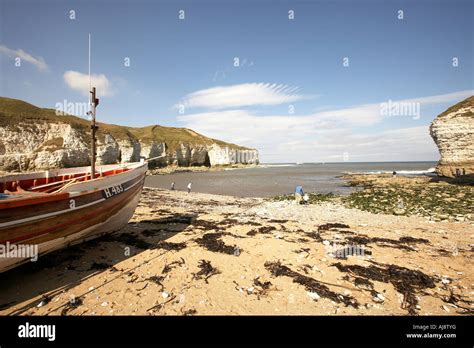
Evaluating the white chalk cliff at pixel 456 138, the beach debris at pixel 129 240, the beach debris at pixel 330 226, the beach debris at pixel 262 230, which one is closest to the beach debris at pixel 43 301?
the beach debris at pixel 129 240

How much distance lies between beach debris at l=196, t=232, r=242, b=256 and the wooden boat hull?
12.6ft

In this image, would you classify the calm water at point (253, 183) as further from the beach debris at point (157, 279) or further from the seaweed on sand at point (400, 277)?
the beach debris at point (157, 279)

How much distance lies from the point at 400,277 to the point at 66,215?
10365 millimetres

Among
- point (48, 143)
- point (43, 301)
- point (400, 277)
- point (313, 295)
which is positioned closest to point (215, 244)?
point (313, 295)

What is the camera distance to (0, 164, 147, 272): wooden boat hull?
18.0ft

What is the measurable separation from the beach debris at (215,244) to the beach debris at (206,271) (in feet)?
3.91

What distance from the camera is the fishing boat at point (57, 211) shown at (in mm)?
5484

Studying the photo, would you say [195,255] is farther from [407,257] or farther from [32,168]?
[32,168]

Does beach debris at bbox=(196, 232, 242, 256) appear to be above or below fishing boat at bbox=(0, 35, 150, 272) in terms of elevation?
below

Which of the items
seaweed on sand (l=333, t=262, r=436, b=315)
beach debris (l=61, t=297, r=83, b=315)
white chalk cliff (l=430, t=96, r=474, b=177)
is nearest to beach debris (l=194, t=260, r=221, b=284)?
beach debris (l=61, t=297, r=83, b=315)

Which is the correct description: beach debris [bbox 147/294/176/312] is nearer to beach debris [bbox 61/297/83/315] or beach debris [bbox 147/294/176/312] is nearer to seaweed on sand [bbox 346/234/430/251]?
beach debris [bbox 61/297/83/315]

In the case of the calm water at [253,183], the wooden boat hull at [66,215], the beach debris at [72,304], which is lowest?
the calm water at [253,183]
